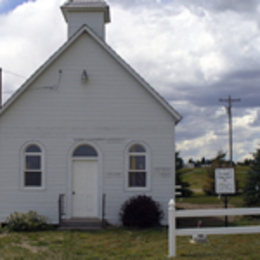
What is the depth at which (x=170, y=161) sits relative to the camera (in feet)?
53.4

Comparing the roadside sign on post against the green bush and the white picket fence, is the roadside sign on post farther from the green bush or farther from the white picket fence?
the green bush

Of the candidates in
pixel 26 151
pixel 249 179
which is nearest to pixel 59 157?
pixel 26 151

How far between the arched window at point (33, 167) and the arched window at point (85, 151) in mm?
1328

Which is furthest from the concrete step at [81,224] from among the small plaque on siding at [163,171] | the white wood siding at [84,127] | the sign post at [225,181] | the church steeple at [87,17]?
the church steeple at [87,17]

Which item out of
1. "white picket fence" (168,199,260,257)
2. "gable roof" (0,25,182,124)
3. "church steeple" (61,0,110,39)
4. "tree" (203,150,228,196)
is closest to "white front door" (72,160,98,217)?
"gable roof" (0,25,182,124)

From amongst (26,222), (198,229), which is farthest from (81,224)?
(198,229)

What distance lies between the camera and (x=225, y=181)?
14.6m

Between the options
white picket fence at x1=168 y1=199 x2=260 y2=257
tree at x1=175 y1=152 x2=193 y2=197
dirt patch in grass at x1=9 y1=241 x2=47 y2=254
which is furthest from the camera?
tree at x1=175 y1=152 x2=193 y2=197

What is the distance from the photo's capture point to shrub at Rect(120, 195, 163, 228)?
50.3 feet

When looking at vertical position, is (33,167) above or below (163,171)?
above

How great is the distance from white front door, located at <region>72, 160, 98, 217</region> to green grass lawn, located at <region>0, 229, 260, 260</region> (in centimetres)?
166

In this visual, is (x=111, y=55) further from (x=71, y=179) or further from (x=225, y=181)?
(x=225, y=181)

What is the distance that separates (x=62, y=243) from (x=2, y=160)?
506 centimetres

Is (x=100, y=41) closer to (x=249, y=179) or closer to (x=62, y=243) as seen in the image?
(x=62, y=243)
